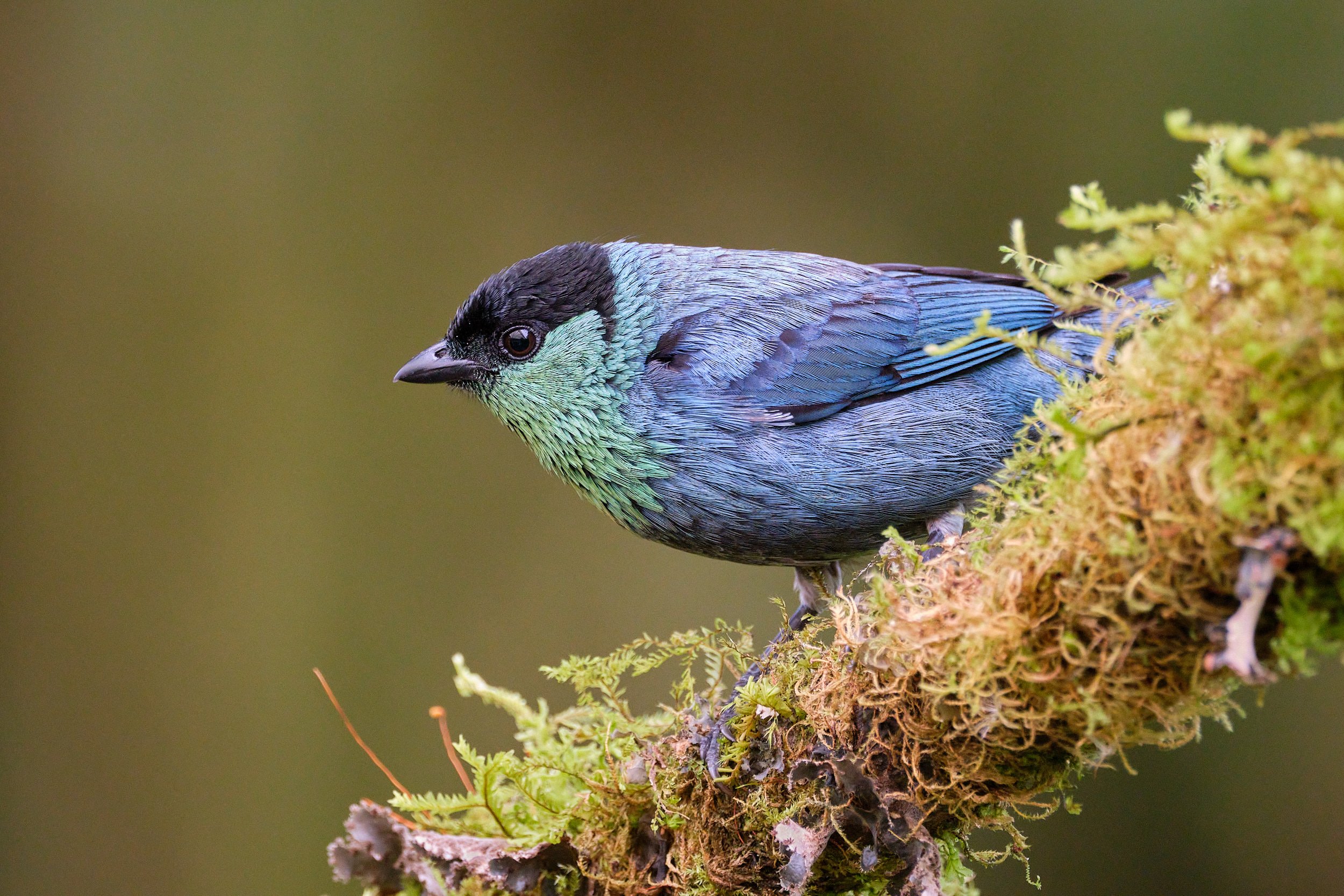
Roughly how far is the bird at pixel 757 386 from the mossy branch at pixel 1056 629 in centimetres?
58

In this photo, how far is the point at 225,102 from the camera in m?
6.04

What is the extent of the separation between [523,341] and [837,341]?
1.01 metres

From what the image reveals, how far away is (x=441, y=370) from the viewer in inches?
132

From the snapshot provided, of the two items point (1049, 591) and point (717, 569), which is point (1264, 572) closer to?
point (1049, 591)

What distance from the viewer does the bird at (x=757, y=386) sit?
2945mm

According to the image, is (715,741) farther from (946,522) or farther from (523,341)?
(523,341)

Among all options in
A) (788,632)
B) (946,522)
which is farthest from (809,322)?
(788,632)

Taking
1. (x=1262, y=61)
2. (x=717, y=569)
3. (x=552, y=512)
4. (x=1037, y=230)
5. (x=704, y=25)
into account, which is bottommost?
(x=717, y=569)

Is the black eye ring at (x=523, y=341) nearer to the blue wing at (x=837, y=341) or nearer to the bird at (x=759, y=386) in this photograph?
the bird at (x=759, y=386)

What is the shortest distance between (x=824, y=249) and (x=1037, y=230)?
1343 millimetres

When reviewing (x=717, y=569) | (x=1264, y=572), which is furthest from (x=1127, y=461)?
(x=717, y=569)

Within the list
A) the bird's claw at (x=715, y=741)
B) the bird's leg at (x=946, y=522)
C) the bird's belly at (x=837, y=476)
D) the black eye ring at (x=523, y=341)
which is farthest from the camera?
the black eye ring at (x=523, y=341)

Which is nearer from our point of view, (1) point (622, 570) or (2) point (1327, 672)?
(2) point (1327, 672)

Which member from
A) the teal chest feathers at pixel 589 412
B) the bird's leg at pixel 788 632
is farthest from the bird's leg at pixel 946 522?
the teal chest feathers at pixel 589 412
